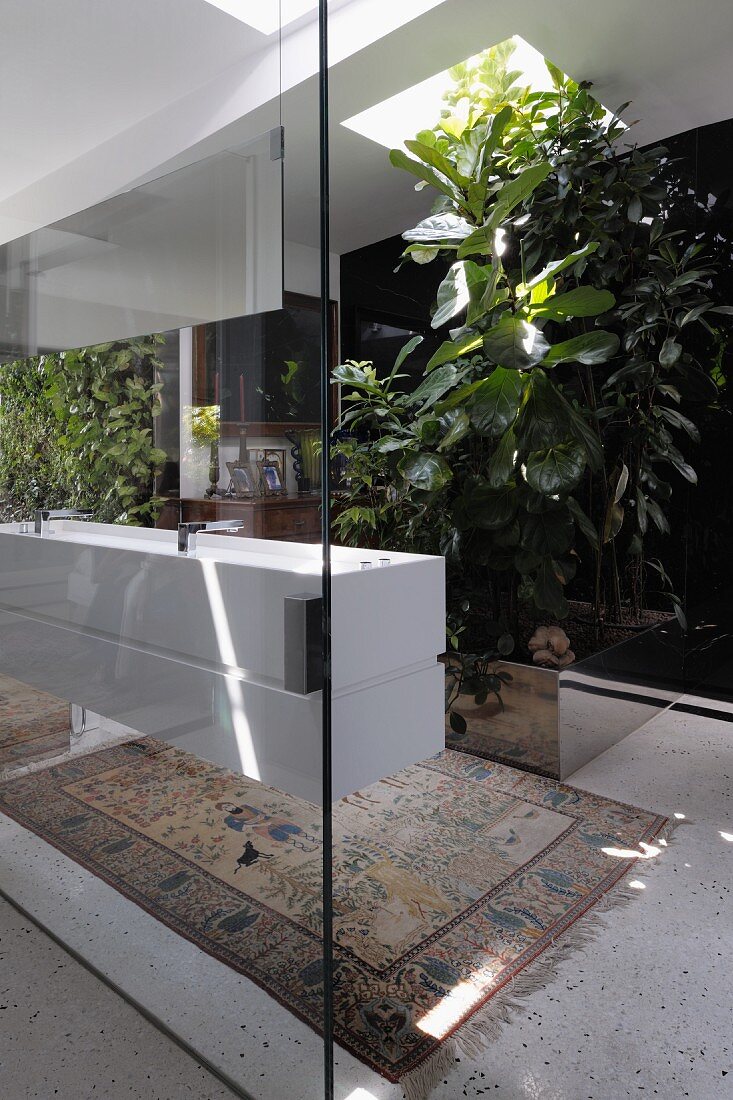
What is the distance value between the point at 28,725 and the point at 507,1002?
3.13ft

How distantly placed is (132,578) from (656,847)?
1559 millimetres

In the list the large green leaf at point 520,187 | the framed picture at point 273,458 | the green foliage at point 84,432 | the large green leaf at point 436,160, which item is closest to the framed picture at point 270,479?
the framed picture at point 273,458

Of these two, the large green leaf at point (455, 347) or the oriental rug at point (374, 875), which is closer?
the oriental rug at point (374, 875)

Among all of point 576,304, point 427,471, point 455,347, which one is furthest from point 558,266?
point 427,471

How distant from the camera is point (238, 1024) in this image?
104 cm

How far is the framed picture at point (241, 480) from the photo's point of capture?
982 millimetres

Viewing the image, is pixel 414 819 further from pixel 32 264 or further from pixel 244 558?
pixel 32 264

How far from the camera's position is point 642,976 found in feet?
4.74

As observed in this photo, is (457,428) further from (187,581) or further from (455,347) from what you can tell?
(187,581)

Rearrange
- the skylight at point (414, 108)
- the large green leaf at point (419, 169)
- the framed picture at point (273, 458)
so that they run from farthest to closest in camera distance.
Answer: the skylight at point (414, 108), the large green leaf at point (419, 169), the framed picture at point (273, 458)

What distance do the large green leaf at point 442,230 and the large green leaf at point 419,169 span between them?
7 centimetres

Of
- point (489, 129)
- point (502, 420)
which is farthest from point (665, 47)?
point (502, 420)

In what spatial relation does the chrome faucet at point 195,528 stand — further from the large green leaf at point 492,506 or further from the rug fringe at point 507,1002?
the large green leaf at point 492,506

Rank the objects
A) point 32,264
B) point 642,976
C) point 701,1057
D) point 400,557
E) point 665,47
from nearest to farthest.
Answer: point 32,264 → point 701,1057 → point 642,976 → point 400,557 → point 665,47
